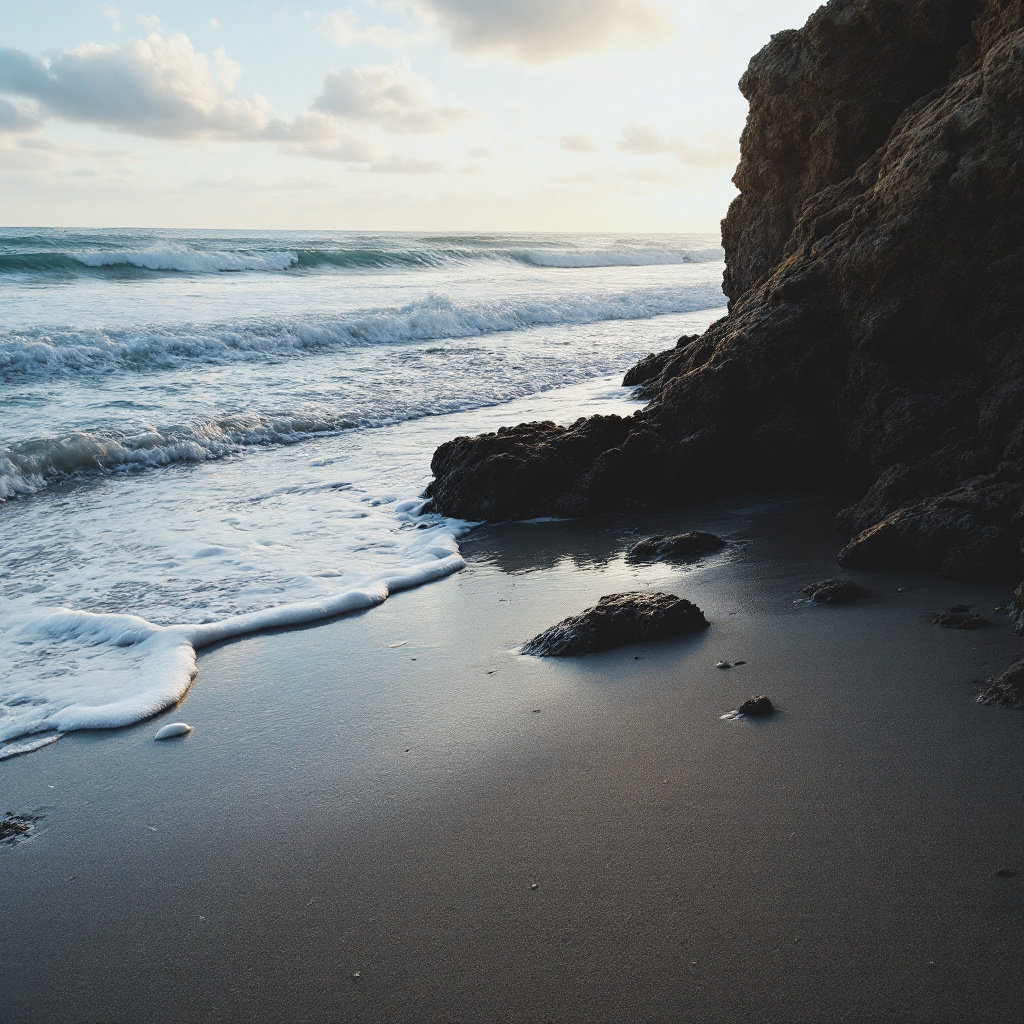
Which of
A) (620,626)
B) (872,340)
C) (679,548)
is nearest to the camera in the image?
(620,626)

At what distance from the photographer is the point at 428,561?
5703 millimetres

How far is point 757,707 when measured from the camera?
3193 millimetres

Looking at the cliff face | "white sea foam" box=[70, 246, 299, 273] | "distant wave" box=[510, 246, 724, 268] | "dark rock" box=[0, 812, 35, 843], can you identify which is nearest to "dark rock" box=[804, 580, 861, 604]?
the cliff face

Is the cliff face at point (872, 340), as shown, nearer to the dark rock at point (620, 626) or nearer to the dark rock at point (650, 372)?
the dark rock at point (620, 626)

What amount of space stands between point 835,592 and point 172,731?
9.79 feet

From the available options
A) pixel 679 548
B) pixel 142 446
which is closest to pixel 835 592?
pixel 679 548

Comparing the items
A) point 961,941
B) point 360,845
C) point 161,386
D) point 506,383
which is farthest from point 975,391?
point 161,386

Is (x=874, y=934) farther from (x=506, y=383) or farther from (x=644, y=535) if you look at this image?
(x=506, y=383)

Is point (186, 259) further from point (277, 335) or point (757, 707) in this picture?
point (757, 707)

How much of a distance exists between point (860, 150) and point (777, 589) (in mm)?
4995

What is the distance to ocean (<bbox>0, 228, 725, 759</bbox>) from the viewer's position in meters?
4.75

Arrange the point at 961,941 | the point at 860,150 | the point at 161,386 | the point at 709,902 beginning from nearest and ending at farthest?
1. the point at 961,941
2. the point at 709,902
3. the point at 860,150
4. the point at 161,386

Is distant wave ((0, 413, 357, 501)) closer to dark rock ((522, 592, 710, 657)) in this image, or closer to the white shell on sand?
the white shell on sand

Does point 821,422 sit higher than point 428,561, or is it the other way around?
point 821,422
